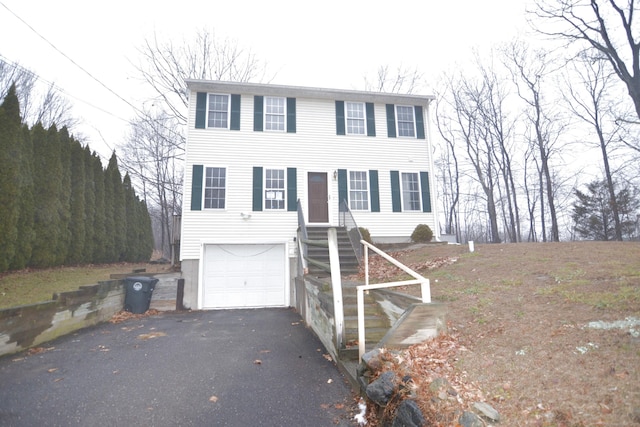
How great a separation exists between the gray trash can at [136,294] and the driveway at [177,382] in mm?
2624

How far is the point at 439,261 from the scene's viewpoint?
8414 mm

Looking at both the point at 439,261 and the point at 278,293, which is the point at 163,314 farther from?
the point at 439,261

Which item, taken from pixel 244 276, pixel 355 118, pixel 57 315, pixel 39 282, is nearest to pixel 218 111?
pixel 355 118

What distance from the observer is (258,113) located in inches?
457

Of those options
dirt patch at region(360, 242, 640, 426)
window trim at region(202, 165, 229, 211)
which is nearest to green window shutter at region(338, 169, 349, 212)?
window trim at region(202, 165, 229, 211)

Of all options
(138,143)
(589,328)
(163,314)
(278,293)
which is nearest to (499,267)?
(589,328)

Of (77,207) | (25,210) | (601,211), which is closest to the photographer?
(25,210)

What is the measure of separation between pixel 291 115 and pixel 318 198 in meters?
3.31

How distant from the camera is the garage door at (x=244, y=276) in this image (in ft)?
34.2

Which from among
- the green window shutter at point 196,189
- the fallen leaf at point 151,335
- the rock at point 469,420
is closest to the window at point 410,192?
the green window shutter at point 196,189

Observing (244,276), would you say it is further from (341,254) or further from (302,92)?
(302,92)

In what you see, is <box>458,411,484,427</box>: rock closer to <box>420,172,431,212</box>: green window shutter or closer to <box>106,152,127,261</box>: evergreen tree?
<box>420,172,431,212</box>: green window shutter

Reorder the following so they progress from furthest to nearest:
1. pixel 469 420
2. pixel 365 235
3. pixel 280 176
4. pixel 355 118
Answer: pixel 355 118
pixel 280 176
pixel 365 235
pixel 469 420

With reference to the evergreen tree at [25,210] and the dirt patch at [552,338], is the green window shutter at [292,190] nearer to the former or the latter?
the dirt patch at [552,338]
